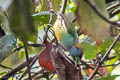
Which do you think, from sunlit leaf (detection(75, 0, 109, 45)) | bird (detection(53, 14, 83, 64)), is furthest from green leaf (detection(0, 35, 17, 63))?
sunlit leaf (detection(75, 0, 109, 45))

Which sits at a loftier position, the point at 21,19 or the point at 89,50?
the point at 21,19

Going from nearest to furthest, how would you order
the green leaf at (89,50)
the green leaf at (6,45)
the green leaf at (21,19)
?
the green leaf at (21,19) → the green leaf at (6,45) → the green leaf at (89,50)

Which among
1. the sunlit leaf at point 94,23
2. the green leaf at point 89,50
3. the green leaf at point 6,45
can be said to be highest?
the sunlit leaf at point 94,23

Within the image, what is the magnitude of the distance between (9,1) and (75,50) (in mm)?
500

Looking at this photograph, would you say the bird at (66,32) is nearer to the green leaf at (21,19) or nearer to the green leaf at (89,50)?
the green leaf at (21,19)

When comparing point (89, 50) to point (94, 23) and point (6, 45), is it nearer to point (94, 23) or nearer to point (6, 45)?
point (6, 45)

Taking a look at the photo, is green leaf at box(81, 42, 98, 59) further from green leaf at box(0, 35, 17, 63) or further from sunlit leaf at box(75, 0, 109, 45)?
sunlit leaf at box(75, 0, 109, 45)

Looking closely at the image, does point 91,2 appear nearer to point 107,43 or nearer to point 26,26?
point 26,26

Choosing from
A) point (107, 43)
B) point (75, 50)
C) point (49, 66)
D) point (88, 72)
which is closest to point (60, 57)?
point (75, 50)

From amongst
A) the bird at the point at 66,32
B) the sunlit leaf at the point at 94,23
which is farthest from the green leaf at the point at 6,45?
the sunlit leaf at the point at 94,23

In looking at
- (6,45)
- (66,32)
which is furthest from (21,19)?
(6,45)

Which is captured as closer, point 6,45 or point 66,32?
point 66,32

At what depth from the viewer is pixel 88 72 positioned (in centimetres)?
170

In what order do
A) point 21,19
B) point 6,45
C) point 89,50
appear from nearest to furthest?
1. point 21,19
2. point 6,45
3. point 89,50
